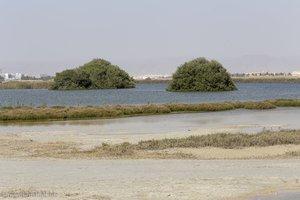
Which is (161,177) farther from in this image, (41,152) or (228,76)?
(228,76)

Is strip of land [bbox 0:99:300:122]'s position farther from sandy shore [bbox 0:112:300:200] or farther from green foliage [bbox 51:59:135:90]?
green foliage [bbox 51:59:135:90]

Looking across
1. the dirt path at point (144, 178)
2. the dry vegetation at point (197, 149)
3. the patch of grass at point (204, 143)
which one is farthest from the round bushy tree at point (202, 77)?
the dirt path at point (144, 178)

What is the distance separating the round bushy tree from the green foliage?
33448mm

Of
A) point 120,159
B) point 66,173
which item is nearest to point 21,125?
point 120,159

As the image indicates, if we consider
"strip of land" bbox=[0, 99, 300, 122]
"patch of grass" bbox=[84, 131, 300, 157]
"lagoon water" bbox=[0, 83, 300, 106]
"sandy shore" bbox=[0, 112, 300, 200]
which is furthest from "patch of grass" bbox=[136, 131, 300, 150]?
"lagoon water" bbox=[0, 83, 300, 106]

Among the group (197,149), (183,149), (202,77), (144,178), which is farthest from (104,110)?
(202,77)

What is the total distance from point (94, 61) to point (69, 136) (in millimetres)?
129668

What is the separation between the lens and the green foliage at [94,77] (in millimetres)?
153625

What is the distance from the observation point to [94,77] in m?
160

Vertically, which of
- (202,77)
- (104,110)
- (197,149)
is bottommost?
(197,149)

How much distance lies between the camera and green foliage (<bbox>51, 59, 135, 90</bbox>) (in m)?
154

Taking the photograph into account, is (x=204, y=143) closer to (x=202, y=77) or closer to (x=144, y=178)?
(x=144, y=178)

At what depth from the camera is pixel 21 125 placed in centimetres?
4878

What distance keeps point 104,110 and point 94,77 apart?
101542 millimetres
